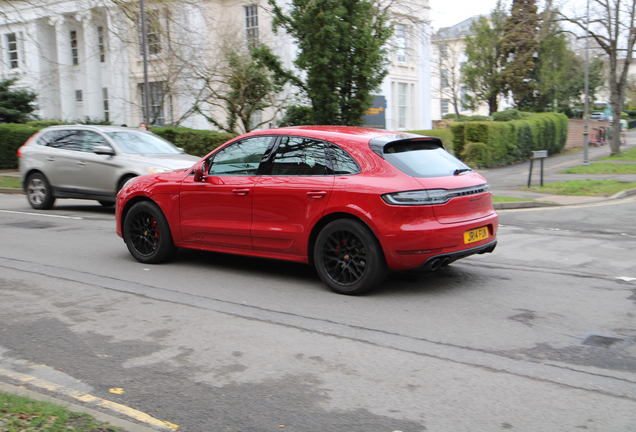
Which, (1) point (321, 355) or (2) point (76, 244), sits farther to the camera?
(2) point (76, 244)

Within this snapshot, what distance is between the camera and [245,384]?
3.97 m

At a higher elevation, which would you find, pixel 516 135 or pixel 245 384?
pixel 516 135

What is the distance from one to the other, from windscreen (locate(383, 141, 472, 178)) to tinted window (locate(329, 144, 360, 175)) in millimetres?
339

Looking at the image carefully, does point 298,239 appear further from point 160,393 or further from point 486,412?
point 486,412

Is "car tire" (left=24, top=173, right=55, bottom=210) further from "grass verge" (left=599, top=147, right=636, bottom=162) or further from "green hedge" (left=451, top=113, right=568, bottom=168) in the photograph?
"grass verge" (left=599, top=147, right=636, bottom=162)

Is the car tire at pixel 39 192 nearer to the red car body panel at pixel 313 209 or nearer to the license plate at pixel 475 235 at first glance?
the red car body panel at pixel 313 209

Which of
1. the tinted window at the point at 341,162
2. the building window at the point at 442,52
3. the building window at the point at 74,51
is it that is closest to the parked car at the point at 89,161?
the tinted window at the point at 341,162

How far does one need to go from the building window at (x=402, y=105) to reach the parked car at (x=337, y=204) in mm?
29321

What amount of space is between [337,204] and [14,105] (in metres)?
28.2

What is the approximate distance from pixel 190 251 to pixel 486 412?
564 centimetres

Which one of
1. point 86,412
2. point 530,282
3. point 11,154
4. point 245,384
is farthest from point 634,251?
point 11,154

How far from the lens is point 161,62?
2772 centimetres

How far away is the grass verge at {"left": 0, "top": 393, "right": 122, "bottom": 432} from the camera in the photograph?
3.06 m

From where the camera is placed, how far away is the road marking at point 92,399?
340 centimetres
